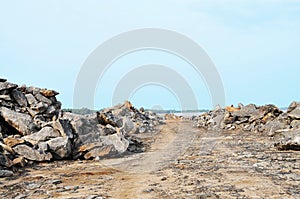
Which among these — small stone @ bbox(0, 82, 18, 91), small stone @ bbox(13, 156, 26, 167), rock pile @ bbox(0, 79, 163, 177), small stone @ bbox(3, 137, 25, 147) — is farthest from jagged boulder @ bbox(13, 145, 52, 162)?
small stone @ bbox(0, 82, 18, 91)

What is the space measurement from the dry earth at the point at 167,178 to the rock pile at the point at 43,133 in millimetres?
598

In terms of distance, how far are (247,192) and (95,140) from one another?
796cm

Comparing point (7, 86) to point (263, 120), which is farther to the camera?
point (263, 120)

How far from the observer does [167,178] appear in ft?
28.4

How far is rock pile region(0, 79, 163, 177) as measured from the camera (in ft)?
37.1

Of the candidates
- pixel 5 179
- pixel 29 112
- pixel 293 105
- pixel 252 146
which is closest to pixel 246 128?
pixel 293 105

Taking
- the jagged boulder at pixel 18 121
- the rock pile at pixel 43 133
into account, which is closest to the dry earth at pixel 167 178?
the rock pile at pixel 43 133

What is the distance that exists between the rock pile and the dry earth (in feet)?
1.96

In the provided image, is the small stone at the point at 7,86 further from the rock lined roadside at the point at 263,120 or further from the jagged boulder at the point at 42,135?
the rock lined roadside at the point at 263,120

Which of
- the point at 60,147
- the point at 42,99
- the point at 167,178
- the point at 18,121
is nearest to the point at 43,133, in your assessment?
the point at 60,147

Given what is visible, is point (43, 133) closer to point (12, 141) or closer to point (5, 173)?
point (12, 141)

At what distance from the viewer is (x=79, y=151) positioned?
12602 millimetres

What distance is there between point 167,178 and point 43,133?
603cm

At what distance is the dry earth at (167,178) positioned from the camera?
718 cm
